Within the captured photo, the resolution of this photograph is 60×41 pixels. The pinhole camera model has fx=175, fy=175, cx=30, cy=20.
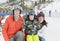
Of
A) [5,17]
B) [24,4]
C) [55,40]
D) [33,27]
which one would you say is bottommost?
[55,40]

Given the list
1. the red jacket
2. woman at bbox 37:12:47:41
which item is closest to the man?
the red jacket

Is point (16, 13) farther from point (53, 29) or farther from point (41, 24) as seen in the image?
point (53, 29)

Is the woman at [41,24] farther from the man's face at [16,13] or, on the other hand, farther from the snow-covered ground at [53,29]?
the man's face at [16,13]

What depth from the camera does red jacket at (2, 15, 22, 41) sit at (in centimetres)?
162

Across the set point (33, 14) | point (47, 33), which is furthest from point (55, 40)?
point (33, 14)

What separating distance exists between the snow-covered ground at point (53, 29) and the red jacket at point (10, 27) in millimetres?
57

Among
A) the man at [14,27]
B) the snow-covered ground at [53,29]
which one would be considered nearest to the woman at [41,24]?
the snow-covered ground at [53,29]

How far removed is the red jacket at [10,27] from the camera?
5.31ft

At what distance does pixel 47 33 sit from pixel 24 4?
35 centimetres

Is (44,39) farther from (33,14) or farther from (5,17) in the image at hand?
(5,17)

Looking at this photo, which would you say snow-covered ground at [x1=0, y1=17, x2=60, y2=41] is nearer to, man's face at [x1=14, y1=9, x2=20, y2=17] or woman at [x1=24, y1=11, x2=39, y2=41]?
woman at [x1=24, y1=11, x2=39, y2=41]

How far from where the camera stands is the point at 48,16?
164 cm

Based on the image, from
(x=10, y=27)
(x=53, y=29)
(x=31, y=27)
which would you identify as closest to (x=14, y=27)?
(x=10, y=27)

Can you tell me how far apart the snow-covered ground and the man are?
0.07m
